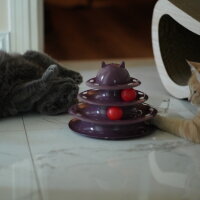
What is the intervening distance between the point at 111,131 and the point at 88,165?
0.20 metres

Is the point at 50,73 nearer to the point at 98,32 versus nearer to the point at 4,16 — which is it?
the point at 4,16

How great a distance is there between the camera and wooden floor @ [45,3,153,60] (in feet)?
9.29

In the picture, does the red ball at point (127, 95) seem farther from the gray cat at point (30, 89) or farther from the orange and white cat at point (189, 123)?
the gray cat at point (30, 89)

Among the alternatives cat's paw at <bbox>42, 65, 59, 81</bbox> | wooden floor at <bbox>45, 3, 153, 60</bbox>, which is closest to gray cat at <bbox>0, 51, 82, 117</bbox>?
cat's paw at <bbox>42, 65, 59, 81</bbox>

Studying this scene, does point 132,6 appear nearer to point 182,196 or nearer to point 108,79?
point 108,79

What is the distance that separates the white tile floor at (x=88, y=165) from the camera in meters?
1.10

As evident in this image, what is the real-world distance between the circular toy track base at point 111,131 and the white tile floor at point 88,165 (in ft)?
0.06

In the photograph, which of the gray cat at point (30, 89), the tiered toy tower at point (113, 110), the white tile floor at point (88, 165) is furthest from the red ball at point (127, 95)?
the gray cat at point (30, 89)

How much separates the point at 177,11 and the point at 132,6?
281 cm

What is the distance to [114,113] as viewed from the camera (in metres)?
1.40

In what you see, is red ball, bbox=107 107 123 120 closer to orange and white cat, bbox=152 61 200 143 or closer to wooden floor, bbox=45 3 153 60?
orange and white cat, bbox=152 61 200 143

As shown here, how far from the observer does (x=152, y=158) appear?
1299 millimetres

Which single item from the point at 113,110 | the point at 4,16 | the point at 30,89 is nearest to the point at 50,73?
the point at 30,89

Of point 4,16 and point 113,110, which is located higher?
point 4,16
